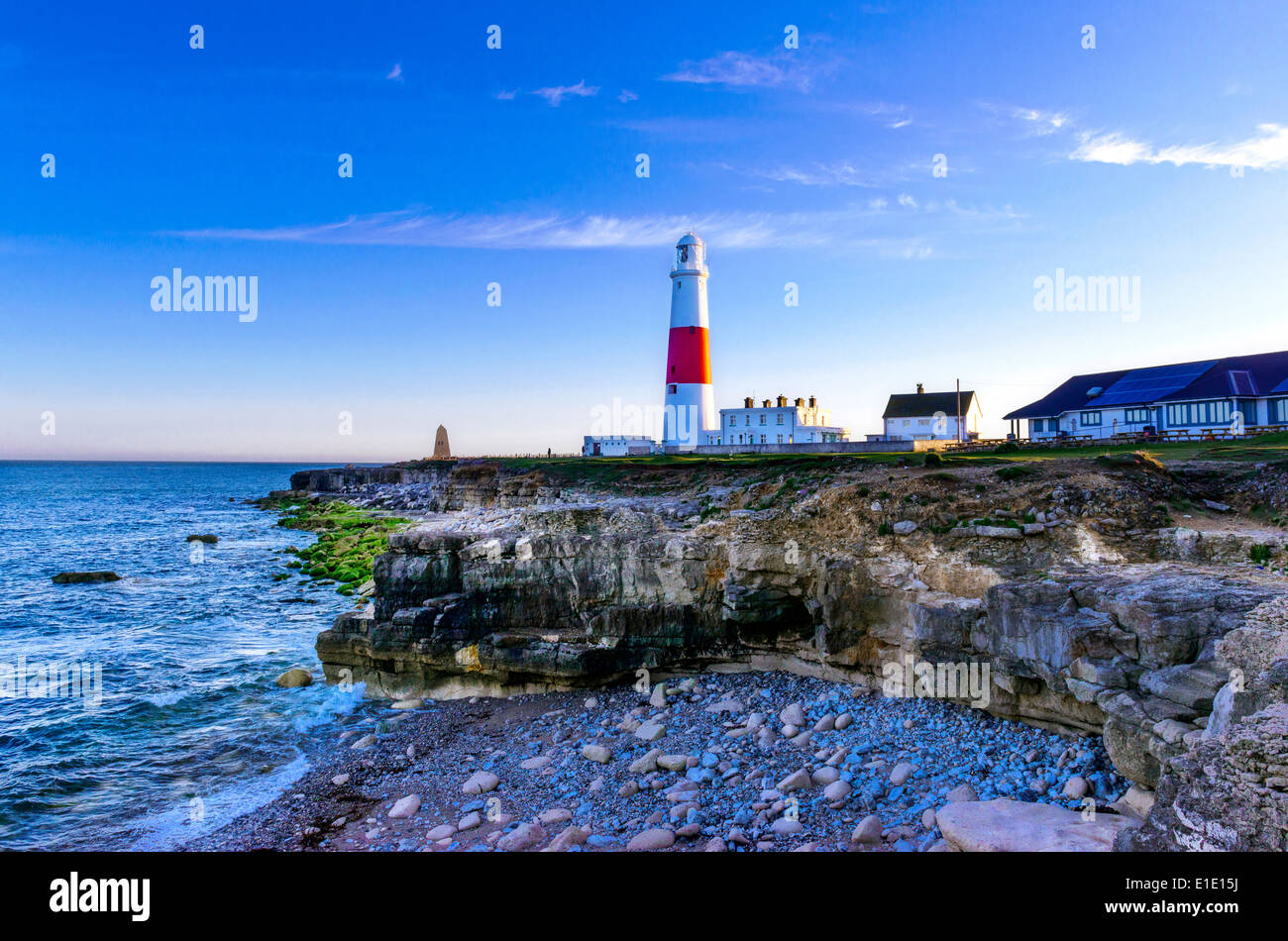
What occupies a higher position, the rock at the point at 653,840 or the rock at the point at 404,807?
the rock at the point at 653,840

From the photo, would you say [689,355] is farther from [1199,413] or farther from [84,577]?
[84,577]

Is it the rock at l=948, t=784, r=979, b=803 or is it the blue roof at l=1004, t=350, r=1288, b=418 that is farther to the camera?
the blue roof at l=1004, t=350, r=1288, b=418

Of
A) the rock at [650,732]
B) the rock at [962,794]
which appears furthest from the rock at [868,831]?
the rock at [650,732]

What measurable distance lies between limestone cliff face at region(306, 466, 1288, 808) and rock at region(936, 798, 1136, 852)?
1.56m

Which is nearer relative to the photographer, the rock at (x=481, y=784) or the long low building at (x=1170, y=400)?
the rock at (x=481, y=784)

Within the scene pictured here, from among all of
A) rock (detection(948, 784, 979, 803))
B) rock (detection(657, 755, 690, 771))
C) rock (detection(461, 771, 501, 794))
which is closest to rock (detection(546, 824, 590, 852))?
rock (detection(657, 755, 690, 771))

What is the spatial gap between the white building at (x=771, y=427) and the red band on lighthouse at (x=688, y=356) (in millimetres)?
4641

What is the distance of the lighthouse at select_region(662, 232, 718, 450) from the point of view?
161 feet

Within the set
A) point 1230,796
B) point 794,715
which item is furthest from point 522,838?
point 1230,796

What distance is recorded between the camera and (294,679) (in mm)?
20266

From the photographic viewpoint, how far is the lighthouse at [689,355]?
49094mm

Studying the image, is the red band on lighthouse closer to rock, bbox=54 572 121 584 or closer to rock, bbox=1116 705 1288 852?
rock, bbox=54 572 121 584

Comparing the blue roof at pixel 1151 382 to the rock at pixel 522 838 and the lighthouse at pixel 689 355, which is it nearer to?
the lighthouse at pixel 689 355
